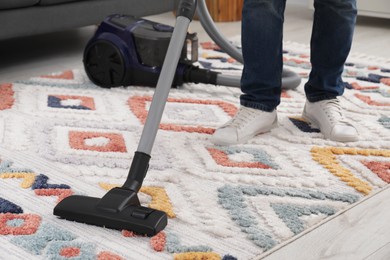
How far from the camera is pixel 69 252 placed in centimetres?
106

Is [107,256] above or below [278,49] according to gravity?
below

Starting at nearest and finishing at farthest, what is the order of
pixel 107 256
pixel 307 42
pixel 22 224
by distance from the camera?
pixel 107 256 → pixel 22 224 → pixel 307 42

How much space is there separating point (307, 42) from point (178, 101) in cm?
115

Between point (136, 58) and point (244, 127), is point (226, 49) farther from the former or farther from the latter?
point (244, 127)

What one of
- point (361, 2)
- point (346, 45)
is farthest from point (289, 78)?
point (361, 2)

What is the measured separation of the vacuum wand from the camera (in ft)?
3.69

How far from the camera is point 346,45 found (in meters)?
1.68

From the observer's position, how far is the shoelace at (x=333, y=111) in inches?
65.4

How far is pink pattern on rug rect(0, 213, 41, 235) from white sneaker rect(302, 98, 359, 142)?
0.75 metres

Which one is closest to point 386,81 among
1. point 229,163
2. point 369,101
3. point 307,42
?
point 369,101

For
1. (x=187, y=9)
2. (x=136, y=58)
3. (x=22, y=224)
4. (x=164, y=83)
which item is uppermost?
(x=187, y=9)

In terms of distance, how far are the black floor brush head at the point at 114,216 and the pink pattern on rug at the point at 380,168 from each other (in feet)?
1.64

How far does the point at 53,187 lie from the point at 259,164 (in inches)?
17.0

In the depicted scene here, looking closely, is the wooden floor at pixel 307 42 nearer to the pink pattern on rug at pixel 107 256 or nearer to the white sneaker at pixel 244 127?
the pink pattern on rug at pixel 107 256
